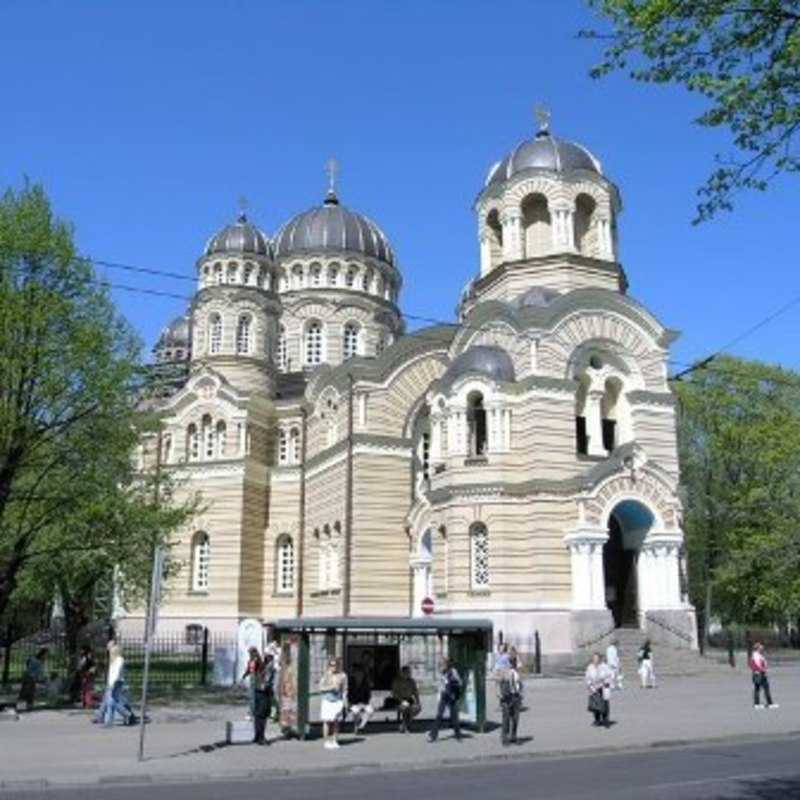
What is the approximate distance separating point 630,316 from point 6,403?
2324 cm

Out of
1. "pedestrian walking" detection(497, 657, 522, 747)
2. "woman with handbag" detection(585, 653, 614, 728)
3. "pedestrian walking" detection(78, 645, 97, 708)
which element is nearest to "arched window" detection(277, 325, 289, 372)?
"pedestrian walking" detection(78, 645, 97, 708)

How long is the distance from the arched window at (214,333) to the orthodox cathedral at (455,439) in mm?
112

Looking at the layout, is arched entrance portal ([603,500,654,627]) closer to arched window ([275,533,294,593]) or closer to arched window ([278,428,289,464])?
arched window ([275,533,294,593])

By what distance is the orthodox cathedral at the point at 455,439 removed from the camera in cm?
3288

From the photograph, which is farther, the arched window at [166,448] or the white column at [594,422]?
the arched window at [166,448]

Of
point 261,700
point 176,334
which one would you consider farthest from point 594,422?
point 176,334

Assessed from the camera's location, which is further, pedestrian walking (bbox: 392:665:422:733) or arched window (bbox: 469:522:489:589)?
arched window (bbox: 469:522:489:589)

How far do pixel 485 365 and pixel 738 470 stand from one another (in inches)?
675

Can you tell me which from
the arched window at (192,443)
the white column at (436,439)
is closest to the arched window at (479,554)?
the white column at (436,439)

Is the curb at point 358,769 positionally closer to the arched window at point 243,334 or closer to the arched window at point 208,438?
the arched window at point 208,438

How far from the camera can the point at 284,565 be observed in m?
44.1

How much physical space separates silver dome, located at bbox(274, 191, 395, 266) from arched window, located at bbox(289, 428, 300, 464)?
1142 centimetres

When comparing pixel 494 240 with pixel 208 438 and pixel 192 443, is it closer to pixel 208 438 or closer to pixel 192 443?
pixel 208 438

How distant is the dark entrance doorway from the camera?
35.0 metres
